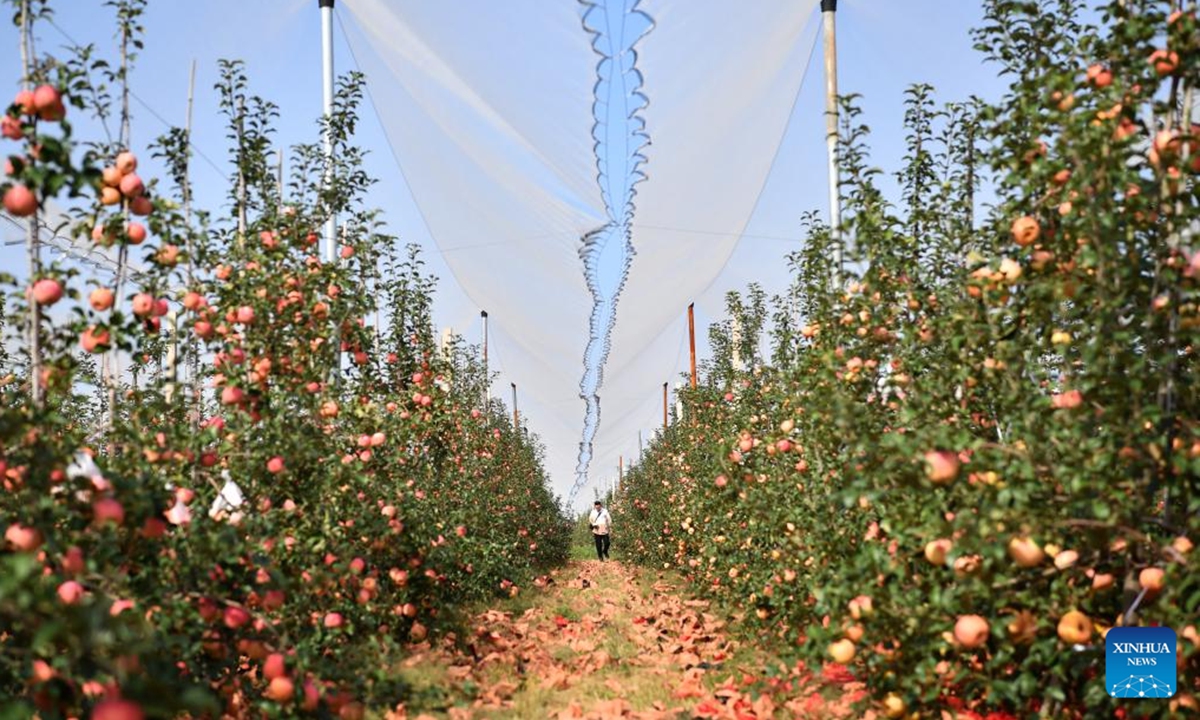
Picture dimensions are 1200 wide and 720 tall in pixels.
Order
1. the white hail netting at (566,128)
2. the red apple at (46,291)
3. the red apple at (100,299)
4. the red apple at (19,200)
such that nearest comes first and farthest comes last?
the red apple at (19,200) → the red apple at (46,291) → the red apple at (100,299) → the white hail netting at (566,128)

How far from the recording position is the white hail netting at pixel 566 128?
28.7ft

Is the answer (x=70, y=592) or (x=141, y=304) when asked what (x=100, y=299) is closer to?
(x=141, y=304)

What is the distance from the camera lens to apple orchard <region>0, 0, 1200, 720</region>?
9.41ft

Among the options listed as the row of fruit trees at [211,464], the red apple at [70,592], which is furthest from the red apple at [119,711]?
the red apple at [70,592]

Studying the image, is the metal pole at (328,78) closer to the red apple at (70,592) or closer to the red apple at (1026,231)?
the red apple at (70,592)

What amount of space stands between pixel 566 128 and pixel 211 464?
6860 millimetres

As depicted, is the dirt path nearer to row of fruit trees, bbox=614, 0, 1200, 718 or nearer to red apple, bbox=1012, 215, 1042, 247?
row of fruit trees, bbox=614, 0, 1200, 718

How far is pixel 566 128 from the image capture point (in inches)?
392

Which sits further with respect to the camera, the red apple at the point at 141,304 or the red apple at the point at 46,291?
the red apple at the point at 141,304

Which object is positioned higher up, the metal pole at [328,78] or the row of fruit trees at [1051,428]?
the metal pole at [328,78]

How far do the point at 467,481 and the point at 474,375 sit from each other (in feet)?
27.0

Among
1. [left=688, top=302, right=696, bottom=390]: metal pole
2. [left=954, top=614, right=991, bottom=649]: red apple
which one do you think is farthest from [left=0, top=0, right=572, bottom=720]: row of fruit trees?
[left=688, top=302, right=696, bottom=390]: metal pole

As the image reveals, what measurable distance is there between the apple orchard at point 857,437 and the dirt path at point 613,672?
19.3 inches

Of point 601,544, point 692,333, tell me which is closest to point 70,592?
point 692,333
